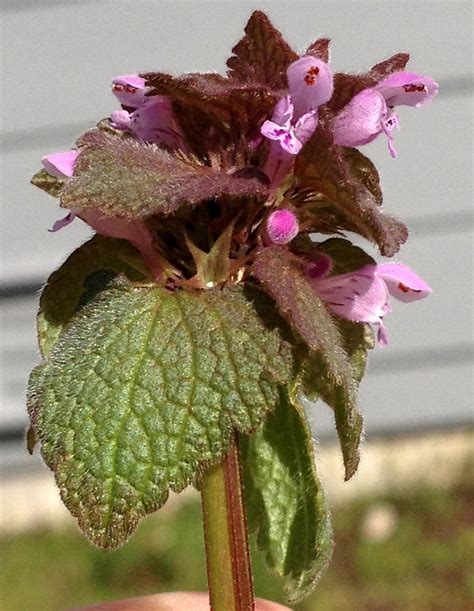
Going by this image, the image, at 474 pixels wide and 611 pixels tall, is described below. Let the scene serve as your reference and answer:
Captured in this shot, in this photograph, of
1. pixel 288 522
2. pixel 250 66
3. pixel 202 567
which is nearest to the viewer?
pixel 250 66

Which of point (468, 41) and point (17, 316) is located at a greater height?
point (468, 41)

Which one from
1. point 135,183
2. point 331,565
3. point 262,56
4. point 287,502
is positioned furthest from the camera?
point 331,565

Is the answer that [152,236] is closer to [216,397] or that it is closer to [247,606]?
[216,397]

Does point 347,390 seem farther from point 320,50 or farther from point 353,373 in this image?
point 320,50

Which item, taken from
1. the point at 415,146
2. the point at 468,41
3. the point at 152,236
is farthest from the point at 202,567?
the point at 152,236

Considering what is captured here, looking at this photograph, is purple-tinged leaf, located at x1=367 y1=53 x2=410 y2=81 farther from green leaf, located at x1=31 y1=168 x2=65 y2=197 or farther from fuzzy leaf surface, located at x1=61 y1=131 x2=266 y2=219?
green leaf, located at x1=31 y1=168 x2=65 y2=197

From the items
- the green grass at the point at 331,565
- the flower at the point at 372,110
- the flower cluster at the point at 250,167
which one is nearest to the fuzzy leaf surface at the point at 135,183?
the flower cluster at the point at 250,167

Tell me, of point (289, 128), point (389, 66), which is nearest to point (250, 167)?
point (289, 128)
